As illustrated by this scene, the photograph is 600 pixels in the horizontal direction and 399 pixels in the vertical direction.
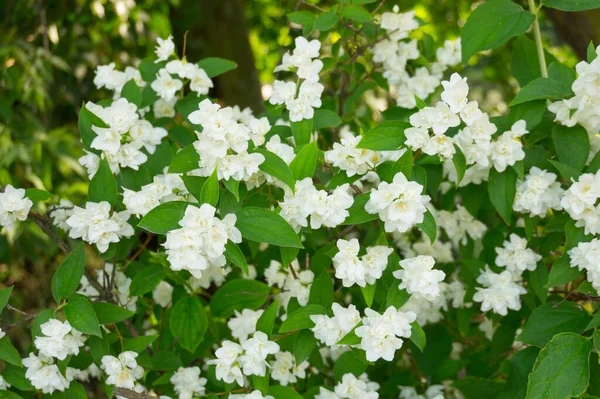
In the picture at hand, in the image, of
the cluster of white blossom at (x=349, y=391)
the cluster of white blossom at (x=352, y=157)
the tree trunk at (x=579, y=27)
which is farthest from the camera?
the tree trunk at (x=579, y=27)

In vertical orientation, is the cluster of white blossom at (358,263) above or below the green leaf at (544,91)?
below

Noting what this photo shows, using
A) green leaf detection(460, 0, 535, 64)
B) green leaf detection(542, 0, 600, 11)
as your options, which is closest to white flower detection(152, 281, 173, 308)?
green leaf detection(460, 0, 535, 64)

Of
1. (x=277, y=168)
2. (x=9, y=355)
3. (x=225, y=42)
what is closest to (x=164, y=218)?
(x=277, y=168)

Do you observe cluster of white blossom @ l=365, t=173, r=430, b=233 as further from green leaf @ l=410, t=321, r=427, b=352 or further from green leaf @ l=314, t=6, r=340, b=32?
green leaf @ l=314, t=6, r=340, b=32

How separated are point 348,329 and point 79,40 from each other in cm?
230

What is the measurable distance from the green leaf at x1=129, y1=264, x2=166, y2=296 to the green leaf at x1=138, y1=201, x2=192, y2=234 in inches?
12.7

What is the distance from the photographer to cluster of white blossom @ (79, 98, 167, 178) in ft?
4.71

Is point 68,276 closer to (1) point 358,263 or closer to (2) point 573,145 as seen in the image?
(1) point 358,263

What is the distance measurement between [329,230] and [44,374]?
0.66 meters

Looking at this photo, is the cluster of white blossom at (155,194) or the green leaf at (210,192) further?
the cluster of white blossom at (155,194)

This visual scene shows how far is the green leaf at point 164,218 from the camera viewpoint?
1218 mm

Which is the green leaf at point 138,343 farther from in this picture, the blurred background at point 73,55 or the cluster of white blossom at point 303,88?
the blurred background at point 73,55

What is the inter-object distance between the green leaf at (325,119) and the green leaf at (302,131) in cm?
9

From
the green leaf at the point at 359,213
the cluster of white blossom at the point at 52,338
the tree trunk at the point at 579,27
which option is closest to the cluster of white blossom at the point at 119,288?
the cluster of white blossom at the point at 52,338
